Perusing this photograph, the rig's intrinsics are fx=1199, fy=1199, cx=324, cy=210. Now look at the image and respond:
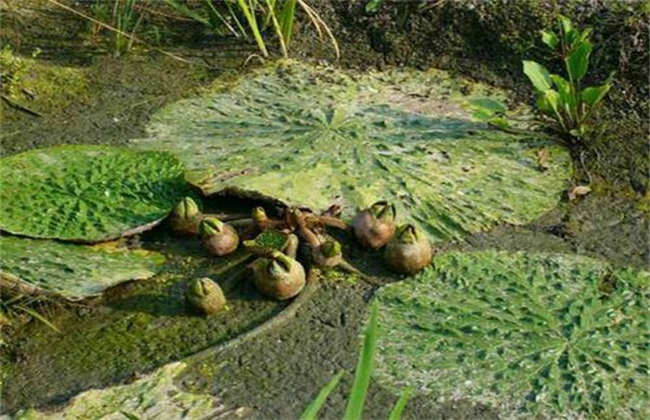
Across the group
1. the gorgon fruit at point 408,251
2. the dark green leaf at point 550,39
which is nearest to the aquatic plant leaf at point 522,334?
the gorgon fruit at point 408,251

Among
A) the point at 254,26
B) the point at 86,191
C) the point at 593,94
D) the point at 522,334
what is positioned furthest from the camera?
the point at 254,26

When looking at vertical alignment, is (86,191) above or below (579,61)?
below

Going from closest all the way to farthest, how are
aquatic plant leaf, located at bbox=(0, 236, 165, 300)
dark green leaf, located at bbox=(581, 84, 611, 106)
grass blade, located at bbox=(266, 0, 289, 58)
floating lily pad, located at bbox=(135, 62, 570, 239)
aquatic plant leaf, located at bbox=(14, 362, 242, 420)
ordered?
aquatic plant leaf, located at bbox=(14, 362, 242, 420)
aquatic plant leaf, located at bbox=(0, 236, 165, 300)
floating lily pad, located at bbox=(135, 62, 570, 239)
dark green leaf, located at bbox=(581, 84, 611, 106)
grass blade, located at bbox=(266, 0, 289, 58)

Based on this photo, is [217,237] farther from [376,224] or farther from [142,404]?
[142,404]

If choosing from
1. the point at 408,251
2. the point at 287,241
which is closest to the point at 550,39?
the point at 408,251

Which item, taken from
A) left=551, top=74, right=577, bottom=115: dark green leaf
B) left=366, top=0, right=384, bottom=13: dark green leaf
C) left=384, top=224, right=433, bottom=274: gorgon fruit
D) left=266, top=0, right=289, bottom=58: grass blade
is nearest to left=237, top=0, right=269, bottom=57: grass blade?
left=266, top=0, right=289, bottom=58: grass blade

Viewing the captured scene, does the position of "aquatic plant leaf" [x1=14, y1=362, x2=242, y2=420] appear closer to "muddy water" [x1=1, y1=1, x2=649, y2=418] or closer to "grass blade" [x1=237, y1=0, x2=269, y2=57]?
"muddy water" [x1=1, y1=1, x2=649, y2=418]

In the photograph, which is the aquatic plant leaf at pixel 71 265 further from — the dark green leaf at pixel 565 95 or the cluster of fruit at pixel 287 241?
the dark green leaf at pixel 565 95
